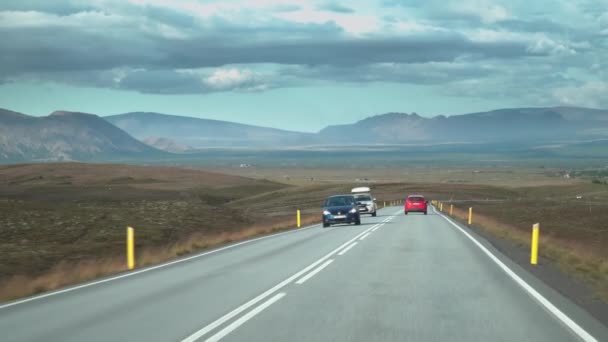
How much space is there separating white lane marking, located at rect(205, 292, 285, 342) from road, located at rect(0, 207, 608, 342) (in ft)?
0.05

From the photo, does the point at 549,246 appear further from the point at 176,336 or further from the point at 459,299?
the point at 176,336

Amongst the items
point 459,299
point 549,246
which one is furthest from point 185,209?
point 459,299

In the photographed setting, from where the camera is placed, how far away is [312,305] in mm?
12805

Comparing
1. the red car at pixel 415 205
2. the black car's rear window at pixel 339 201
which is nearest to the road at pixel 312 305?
the black car's rear window at pixel 339 201

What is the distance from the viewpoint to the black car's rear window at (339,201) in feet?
143

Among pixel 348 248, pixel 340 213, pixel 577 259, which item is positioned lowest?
pixel 340 213

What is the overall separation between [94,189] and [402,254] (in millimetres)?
81333

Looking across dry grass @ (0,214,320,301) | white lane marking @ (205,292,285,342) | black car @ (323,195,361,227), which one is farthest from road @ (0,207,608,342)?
black car @ (323,195,361,227)

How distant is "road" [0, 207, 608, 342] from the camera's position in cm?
1044

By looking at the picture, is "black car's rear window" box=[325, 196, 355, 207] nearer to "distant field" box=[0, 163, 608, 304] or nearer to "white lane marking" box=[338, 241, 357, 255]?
"distant field" box=[0, 163, 608, 304]

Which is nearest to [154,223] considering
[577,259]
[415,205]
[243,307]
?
[415,205]

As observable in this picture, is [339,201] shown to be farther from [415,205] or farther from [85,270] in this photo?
[85,270]

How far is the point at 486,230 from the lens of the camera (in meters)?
36.7

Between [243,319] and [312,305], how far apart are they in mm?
1600
